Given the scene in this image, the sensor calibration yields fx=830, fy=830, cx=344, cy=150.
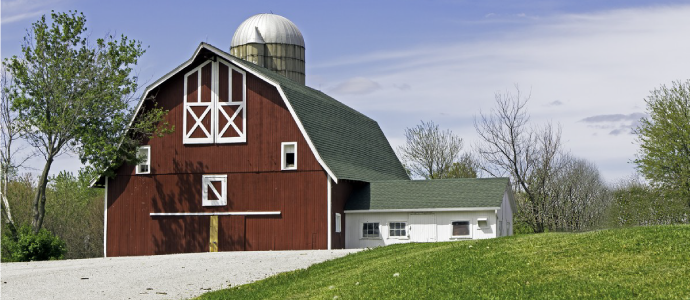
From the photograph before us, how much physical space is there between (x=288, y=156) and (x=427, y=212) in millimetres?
6344

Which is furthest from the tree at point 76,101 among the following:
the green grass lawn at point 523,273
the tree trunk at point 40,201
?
the green grass lawn at point 523,273

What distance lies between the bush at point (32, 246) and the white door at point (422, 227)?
1493 cm

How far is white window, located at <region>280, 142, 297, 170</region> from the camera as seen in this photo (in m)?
34.4

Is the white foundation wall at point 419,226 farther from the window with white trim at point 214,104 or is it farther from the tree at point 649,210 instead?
the tree at point 649,210

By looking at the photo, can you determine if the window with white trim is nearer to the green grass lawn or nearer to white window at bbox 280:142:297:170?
white window at bbox 280:142:297:170

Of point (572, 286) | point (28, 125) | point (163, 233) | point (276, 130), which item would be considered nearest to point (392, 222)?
point (276, 130)

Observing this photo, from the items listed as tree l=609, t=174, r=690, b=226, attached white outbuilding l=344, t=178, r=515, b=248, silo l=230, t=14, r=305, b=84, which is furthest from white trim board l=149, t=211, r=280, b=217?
tree l=609, t=174, r=690, b=226

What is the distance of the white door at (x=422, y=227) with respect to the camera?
34.9 m

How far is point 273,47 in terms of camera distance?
1934 inches

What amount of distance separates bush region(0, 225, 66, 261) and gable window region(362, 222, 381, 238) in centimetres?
1291

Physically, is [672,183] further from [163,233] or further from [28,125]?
[28,125]

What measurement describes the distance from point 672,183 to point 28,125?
32.7 m

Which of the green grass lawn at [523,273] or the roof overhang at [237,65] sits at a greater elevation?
the roof overhang at [237,65]

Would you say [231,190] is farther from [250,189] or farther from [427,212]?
[427,212]
